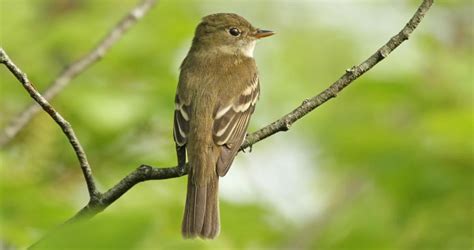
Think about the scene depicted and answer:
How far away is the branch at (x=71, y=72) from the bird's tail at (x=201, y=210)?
0.89m

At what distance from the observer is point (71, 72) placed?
17.5ft

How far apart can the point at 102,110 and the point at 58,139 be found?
0.68 m

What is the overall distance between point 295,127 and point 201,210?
3.40 metres

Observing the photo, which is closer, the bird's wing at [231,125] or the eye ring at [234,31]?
the bird's wing at [231,125]

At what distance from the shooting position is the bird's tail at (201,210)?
5.02m

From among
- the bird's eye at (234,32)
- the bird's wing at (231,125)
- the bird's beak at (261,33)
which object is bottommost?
the bird's wing at (231,125)

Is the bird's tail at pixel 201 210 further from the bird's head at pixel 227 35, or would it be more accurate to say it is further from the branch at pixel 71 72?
the bird's head at pixel 227 35

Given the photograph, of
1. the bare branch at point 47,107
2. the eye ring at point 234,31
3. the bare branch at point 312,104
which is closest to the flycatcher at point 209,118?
the eye ring at point 234,31

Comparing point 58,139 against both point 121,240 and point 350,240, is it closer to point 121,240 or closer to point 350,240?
point 350,240

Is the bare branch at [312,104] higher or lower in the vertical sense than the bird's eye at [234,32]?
lower

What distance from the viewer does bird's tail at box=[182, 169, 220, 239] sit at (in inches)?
198

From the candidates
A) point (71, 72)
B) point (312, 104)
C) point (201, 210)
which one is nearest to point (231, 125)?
point (201, 210)

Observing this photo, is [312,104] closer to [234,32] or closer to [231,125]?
[231,125]

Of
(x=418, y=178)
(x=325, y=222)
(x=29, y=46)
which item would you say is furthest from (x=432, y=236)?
(x=29, y=46)
